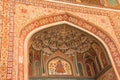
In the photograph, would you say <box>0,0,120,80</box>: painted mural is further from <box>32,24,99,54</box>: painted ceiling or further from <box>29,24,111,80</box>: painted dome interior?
<box>32,24,99,54</box>: painted ceiling

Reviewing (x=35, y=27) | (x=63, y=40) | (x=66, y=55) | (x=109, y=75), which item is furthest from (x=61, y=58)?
(x=35, y=27)

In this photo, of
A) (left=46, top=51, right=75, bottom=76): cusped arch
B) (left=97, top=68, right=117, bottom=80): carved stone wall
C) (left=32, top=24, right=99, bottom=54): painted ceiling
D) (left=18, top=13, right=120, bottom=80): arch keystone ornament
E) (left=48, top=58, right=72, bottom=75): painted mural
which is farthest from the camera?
(left=46, top=51, right=75, bottom=76): cusped arch

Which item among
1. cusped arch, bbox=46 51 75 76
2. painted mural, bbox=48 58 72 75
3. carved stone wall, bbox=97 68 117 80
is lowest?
carved stone wall, bbox=97 68 117 80

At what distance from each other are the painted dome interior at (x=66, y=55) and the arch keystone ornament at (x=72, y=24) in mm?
143

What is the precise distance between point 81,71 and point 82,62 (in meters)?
0.37

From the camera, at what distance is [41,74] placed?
6.20m

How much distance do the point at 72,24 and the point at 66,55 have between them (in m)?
1.49

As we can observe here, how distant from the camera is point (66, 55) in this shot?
685cm

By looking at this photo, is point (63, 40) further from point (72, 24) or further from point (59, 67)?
point (59, 67)

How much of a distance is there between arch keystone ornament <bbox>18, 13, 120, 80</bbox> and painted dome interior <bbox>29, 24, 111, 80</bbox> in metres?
0.14

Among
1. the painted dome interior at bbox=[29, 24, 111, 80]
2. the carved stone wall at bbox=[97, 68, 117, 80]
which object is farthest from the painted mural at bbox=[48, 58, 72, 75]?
the carved stone wall at bbox=[97, 68, 117, 80]

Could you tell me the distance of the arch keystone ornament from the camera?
480 centimetres

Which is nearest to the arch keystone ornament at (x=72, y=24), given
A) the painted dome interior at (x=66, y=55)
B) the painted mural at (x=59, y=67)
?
the painted dome interior at (x=66, y=55)

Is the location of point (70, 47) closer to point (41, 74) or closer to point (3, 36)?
point (41, 74)
